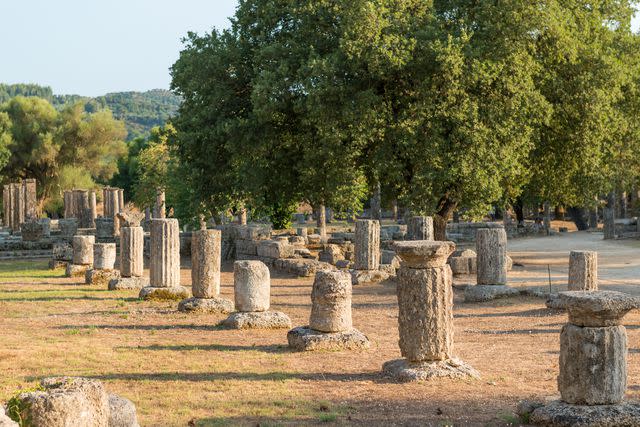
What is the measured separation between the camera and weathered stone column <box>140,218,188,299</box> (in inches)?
769

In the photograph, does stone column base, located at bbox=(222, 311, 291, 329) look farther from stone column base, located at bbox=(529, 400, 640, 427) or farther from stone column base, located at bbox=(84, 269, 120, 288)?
stone column base, located at bbox=(84, 269, 120, 288)

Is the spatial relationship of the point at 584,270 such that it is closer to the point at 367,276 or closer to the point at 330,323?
the point at 367,276

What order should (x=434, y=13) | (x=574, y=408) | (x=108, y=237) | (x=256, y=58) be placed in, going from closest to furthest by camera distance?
(x=574, y=408) → (x=434, y=13) → (x=256, y=58) → (x=108, y=237)

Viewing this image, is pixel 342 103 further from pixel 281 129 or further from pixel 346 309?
pixel 346 309

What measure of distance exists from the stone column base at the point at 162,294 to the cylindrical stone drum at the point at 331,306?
6917 mm

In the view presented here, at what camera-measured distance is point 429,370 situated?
35.0ft

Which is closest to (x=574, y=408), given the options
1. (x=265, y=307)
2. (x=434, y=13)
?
(x=265, y=307)

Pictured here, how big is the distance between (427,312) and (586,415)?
118 inches

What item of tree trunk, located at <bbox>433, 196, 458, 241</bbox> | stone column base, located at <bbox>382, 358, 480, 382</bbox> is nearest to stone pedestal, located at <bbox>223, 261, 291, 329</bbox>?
stone column base, located at <bbox>382, 358, 480, 382</bbox>

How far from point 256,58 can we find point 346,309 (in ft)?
50.0

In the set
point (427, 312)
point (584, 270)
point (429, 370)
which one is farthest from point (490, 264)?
point (429, 370)

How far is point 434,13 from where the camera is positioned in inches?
990

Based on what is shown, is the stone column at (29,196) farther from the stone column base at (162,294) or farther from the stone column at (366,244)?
the stone column base at (162,294)

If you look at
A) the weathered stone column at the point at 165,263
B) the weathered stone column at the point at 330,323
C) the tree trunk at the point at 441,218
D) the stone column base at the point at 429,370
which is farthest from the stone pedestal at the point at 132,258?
the stone column base at the point at 429,370
